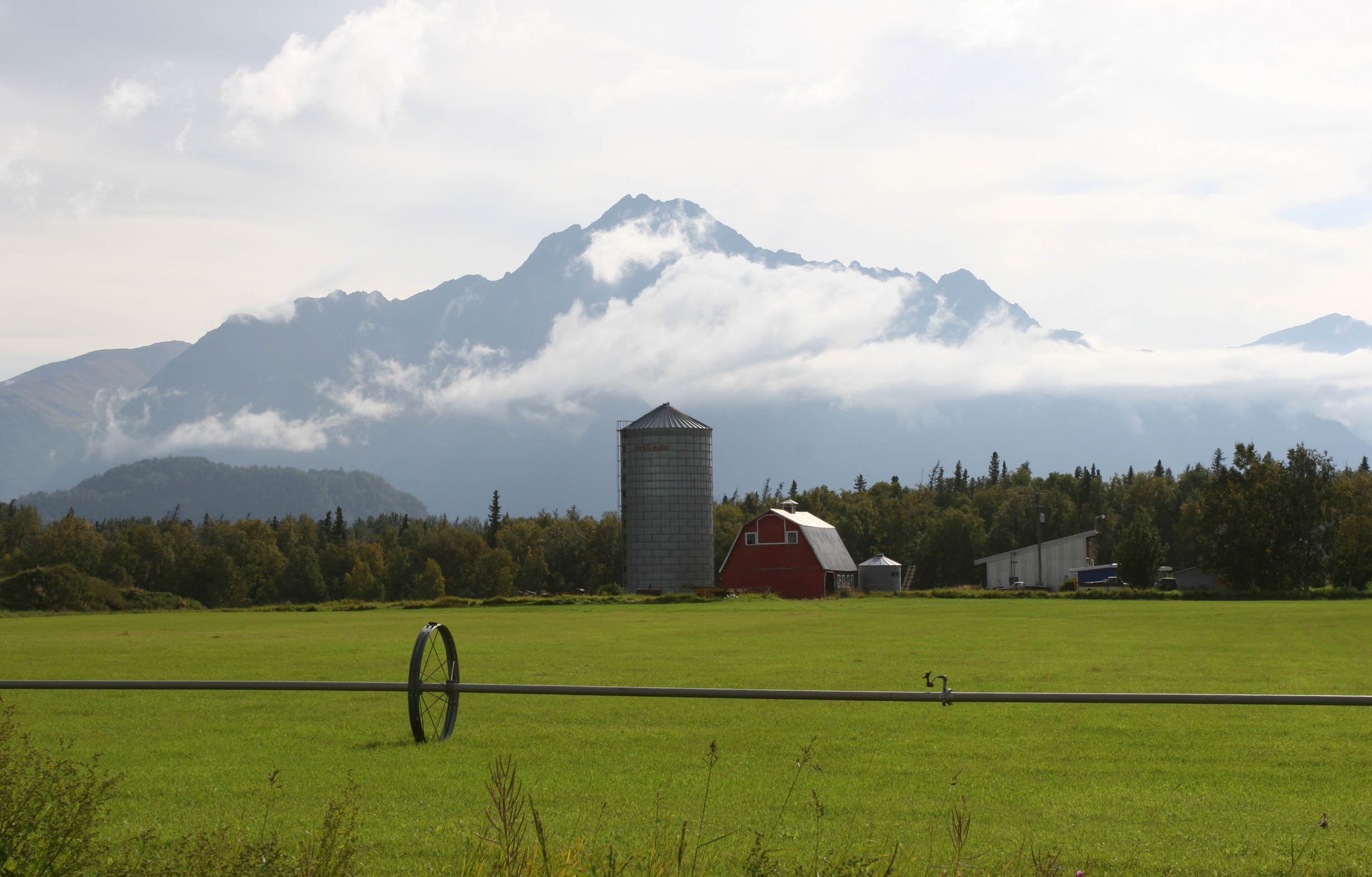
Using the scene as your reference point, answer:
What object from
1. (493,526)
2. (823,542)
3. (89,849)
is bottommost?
(89,849)

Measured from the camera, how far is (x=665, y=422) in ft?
290

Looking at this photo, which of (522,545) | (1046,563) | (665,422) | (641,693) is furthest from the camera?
(522,545)

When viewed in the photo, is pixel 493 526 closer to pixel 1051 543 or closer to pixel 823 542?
pixel 823 542

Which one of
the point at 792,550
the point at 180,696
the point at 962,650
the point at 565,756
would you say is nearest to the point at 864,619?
the point at 962,650

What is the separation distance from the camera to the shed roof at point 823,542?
92.1m

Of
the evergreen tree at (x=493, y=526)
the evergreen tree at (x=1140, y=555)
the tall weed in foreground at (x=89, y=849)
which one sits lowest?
the evergreen tree at (x=1140, y=555)

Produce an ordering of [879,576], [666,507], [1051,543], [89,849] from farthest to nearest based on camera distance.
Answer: [1051,543], [879,576], [666,507], [89,849]

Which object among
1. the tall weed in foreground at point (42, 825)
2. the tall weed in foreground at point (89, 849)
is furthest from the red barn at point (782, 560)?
the tall weed in foreground at point (42, 825)

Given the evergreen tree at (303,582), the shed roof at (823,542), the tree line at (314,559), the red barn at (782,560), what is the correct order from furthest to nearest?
the evergreen tree at (303,582) → the tree line at (314,559) → the shed roof at (823,542) → the red barn at (782,560)

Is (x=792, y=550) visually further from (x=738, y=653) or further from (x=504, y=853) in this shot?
(x=504, y=853)

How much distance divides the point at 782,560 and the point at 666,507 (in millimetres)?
11991

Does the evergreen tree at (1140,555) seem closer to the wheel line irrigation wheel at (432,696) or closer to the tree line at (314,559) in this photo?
the tree line at (314,559)

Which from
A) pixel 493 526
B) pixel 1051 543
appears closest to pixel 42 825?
pixel 1051 543

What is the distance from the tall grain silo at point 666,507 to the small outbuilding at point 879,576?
24681 millimetres
